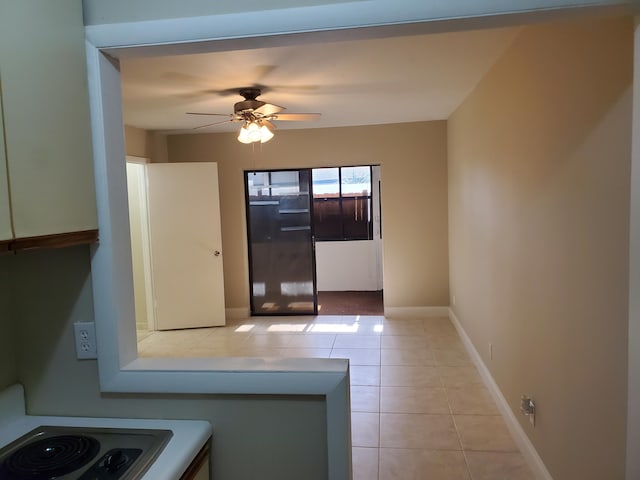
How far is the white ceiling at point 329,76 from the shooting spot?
8.86ft

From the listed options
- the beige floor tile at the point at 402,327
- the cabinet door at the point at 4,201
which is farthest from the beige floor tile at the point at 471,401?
the cabinet door at the point at 4,201

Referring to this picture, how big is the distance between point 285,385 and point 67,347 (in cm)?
71

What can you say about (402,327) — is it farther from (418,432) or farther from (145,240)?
(145,240)

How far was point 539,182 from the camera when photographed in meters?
2.26

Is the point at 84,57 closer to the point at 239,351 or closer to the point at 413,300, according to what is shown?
the point at 239,351

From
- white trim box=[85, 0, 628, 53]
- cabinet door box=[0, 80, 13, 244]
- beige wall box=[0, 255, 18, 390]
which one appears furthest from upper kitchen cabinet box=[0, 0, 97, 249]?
beige wall box=[0, 255, 18, 390]

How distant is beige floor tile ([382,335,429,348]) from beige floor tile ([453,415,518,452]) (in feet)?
4.85

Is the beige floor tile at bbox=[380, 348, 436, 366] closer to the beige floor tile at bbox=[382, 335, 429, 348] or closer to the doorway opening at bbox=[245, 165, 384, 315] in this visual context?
the beige floor tile at bbox=[382, 335, 429, 348]

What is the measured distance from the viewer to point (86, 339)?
1406 mm

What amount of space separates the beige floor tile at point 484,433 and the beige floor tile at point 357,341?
1606mm

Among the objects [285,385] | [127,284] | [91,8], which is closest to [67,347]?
[127,284]

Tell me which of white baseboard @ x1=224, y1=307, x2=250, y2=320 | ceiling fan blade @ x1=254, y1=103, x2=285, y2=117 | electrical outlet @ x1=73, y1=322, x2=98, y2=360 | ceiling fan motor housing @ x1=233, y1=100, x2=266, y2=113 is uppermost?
ceiling fan motor housing @ x1=233, y1=100, x2=266, y2=113

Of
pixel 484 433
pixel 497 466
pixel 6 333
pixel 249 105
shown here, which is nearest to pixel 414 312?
pixel 484 433

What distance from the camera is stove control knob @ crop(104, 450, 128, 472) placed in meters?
1.13
